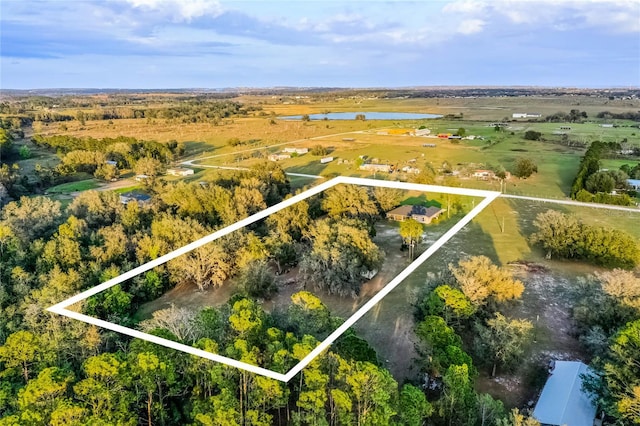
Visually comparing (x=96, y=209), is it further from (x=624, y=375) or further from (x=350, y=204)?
(x=624, y=375)

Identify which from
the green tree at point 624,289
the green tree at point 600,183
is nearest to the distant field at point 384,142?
the green tree at point 600,183

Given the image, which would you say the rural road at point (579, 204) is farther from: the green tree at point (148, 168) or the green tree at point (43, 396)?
the green tree at point (148, 168)

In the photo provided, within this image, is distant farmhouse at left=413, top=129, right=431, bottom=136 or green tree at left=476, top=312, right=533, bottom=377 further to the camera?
distant farmhouse at left=413, top=129, right=431, bottom=136

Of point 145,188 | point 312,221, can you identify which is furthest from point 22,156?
point 312,221

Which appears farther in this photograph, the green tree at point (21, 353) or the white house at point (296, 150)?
the white house at point (296, 150)

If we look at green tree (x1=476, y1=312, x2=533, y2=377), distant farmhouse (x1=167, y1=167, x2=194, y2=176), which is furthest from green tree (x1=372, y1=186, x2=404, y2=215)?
distant farmhouse (x1=167, y1=167, x2=194, y2=176)

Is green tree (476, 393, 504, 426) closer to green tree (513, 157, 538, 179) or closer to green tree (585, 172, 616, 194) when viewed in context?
green tree (585, 172, 616, 194)

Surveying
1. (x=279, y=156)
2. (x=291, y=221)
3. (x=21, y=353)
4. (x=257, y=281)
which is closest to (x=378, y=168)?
(x=279, y=156)

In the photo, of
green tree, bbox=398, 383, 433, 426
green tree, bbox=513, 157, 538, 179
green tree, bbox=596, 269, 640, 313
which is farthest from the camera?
green tree, bbox=513, 157, 538, 179

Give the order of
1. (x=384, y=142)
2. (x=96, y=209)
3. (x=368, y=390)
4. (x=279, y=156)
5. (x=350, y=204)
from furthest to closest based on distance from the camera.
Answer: (x=384, y=142), (x=279, y=156), (x=96, y=209), (x=350, y=204), (x=368, y=390)
